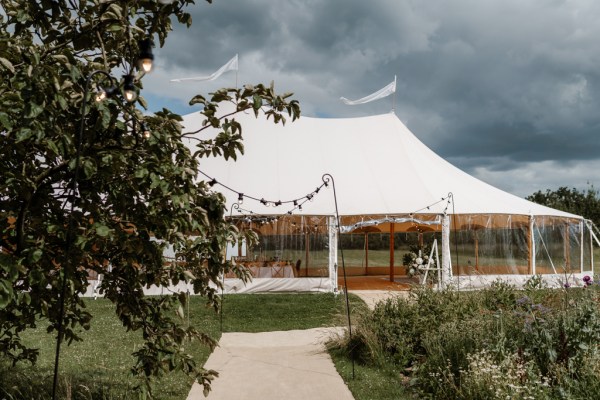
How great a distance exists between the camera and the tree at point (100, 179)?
255cm

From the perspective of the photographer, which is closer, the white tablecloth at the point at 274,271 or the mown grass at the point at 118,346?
the mown grass at the point at 118,346

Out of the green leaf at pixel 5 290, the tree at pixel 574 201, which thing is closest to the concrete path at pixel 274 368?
the green leaf at pixel 5 290

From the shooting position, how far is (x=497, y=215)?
14.8m

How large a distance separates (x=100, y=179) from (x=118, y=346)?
17.0ft

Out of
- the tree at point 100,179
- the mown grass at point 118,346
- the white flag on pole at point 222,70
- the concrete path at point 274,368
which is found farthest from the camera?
the white flag on pole at point 222,70

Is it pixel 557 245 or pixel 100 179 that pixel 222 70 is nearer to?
pixel 557 245

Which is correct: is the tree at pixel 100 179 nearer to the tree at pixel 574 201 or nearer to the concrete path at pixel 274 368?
the concrete path at pixel 274 368

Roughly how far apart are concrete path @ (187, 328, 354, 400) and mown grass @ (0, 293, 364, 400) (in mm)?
323

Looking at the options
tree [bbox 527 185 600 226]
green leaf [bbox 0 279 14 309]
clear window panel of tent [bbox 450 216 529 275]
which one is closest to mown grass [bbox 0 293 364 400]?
green leaf [bbox 0 279 14 309]

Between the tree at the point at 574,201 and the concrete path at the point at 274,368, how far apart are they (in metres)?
34.6

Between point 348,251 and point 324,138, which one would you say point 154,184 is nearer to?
point 324,138

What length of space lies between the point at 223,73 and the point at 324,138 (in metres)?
3.89

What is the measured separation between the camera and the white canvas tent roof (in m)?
14.6

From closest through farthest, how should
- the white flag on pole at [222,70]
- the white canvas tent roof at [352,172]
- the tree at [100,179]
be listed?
1. the tree at [100,179]
2. the white canvas tent roof at [352,172]
3. the white flag on pole at [222,70]
